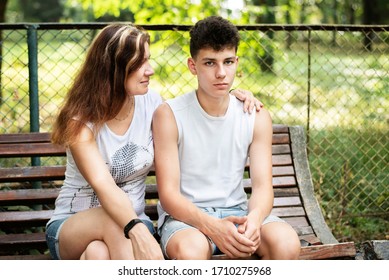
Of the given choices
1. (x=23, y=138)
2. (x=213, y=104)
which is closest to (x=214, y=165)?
(x=213, y=104)

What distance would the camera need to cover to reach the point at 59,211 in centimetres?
329

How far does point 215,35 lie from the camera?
3.12m

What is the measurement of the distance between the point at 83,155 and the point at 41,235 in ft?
3.05

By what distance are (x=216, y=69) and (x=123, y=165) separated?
0.71 metres

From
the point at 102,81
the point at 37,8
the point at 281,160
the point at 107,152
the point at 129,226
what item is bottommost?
the point at 129,226

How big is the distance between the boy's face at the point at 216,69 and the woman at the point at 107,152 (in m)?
0.27

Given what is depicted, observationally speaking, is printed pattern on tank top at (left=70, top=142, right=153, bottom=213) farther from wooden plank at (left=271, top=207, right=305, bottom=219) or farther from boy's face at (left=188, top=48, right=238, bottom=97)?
wooden plank at (left=271, top=207, right=305, bottom=219)

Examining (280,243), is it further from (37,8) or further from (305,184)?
(37,8)

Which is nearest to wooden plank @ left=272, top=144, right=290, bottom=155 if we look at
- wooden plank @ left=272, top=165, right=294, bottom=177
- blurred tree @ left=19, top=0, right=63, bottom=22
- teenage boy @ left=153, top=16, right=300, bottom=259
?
Result: wooden plank @ left=272, top=165, right=294, bottom=177

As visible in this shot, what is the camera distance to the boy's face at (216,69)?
3.13m

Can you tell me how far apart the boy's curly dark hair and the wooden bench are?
111cm

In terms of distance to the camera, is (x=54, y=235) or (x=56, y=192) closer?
(x=54, y=235)
